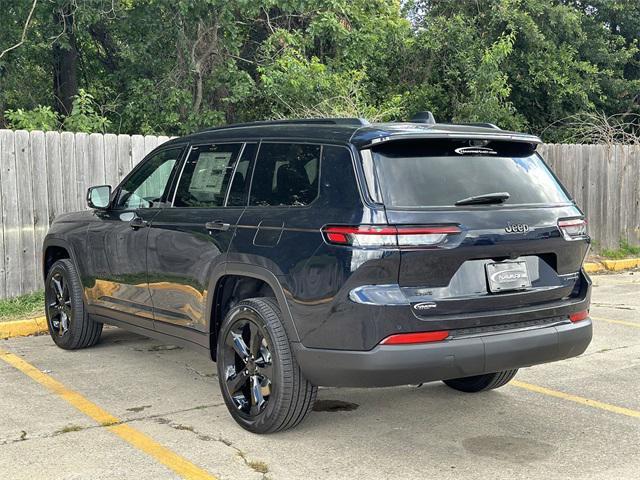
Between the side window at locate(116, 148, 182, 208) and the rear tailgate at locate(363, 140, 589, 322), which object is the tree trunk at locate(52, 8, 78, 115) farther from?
the rear tailgate at locate(363, 140, 589, 322)

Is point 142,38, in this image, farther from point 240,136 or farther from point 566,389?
point 566,389

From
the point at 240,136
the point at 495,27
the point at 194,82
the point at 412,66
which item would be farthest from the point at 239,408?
the point at 495,27

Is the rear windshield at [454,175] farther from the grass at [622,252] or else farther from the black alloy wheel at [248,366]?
the grass at [622,252]

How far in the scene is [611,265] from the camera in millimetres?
12203

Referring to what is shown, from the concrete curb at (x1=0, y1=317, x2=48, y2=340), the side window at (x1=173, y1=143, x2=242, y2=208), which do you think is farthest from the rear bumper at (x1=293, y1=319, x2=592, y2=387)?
the concrete curb at (x1=0, y1=317, x2=48, y2=340)

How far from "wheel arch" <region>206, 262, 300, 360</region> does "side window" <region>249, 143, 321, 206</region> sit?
0.44 m

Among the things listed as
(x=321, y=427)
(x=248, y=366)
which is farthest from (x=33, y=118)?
(x=321, y=427)

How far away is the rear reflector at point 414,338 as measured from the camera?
3.76m

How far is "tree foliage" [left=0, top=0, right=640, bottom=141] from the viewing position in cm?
1275

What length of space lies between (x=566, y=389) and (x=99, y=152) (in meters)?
6.09

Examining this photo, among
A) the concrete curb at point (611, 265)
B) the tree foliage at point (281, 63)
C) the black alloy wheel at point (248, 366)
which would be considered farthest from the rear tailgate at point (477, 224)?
the concrete curb at point (611, 265)

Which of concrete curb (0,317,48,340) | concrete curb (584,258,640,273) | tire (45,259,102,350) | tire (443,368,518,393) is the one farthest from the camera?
concrete curb (584,258,640,273)

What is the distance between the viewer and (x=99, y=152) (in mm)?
8875

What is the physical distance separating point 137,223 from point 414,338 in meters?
2.72
